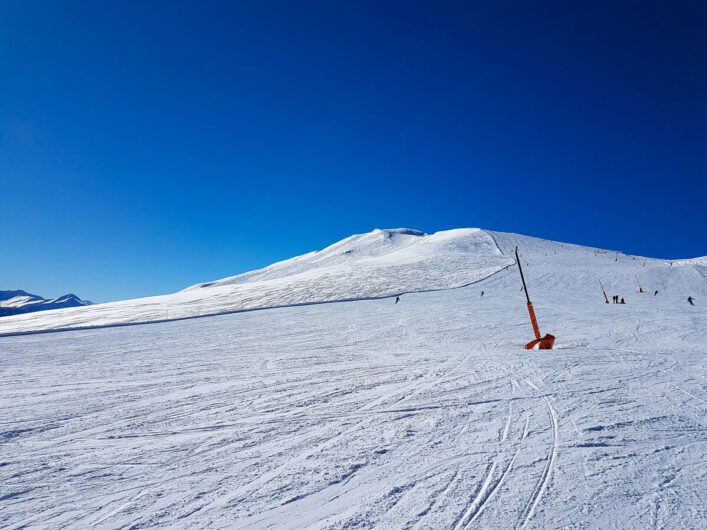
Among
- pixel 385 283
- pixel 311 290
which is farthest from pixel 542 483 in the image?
pixel 385 283

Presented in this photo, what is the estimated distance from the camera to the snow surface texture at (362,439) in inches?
117

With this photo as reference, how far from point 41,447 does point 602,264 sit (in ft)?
180

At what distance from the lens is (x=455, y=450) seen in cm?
394

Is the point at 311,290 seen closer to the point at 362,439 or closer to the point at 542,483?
the point at 362,439

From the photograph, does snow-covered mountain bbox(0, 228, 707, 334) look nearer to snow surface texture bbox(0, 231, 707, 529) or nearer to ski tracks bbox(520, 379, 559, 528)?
snow surface texture bbox(0, 231, 707, 529)

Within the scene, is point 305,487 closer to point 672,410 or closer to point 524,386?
point 524,386

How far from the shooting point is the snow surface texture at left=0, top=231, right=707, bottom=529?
2.98 metres

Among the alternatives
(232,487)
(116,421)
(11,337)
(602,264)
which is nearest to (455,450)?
(232,487)

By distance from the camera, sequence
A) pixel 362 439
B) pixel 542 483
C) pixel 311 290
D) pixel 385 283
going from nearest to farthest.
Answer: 1. pixel 542 483
2. pixel 362 439
3. pixel 311 290
4. pixel 385 283

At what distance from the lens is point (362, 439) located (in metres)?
4.32

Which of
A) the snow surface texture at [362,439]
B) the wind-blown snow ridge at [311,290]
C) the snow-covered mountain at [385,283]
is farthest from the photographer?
the snow-covered mountain at [385,283]

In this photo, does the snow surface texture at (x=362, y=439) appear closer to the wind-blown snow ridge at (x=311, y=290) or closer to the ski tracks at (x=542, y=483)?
the ski tracks at (x=542, y=483)

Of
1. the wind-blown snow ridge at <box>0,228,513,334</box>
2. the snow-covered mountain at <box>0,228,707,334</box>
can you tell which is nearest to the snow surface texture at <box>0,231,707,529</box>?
the wind-blown snow ridge at <box>0,228,513,334</box>

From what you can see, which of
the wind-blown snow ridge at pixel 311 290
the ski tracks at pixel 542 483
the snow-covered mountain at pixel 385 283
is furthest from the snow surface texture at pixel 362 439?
the snow-covered mountain at pixel 385 283
